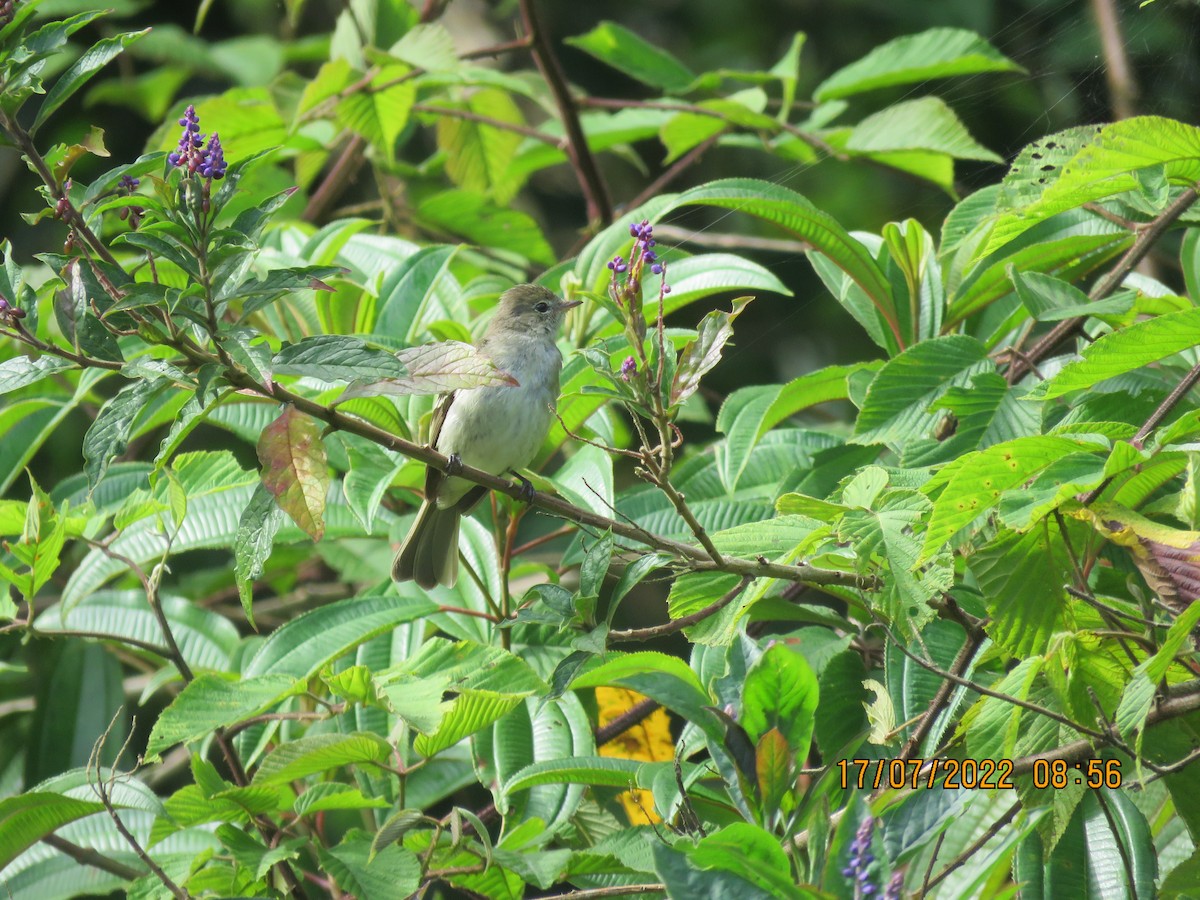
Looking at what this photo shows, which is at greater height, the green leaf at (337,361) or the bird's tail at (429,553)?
the green leaf at (337,361)

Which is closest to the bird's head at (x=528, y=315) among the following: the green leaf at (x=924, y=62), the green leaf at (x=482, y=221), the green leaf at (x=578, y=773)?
the green leaf at (x=482, y=221)

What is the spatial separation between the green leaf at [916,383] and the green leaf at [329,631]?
1105 mm

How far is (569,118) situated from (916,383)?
6.61 ft

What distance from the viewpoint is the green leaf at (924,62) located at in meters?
3.78

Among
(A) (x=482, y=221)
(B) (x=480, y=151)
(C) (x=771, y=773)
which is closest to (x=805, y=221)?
(C) (x=771, y=773)

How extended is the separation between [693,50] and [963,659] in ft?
18.1

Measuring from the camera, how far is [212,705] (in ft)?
7.82

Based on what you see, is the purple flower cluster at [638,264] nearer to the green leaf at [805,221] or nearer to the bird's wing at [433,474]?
the green leaf at [805,221]

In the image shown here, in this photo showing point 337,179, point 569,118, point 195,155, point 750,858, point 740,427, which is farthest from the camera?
point 337,179

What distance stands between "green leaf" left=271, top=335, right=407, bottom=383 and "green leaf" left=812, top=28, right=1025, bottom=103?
265 cm

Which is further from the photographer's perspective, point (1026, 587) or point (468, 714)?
point (468, 714)

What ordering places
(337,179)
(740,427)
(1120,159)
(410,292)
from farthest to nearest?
(337,179) < (410,292) < (740,427) < (1120,159)

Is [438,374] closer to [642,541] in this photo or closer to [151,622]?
[642,541]

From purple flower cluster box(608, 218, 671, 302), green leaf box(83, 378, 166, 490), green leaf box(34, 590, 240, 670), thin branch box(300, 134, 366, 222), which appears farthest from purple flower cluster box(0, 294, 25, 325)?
thin branch box(300, 134, 366, 222)
